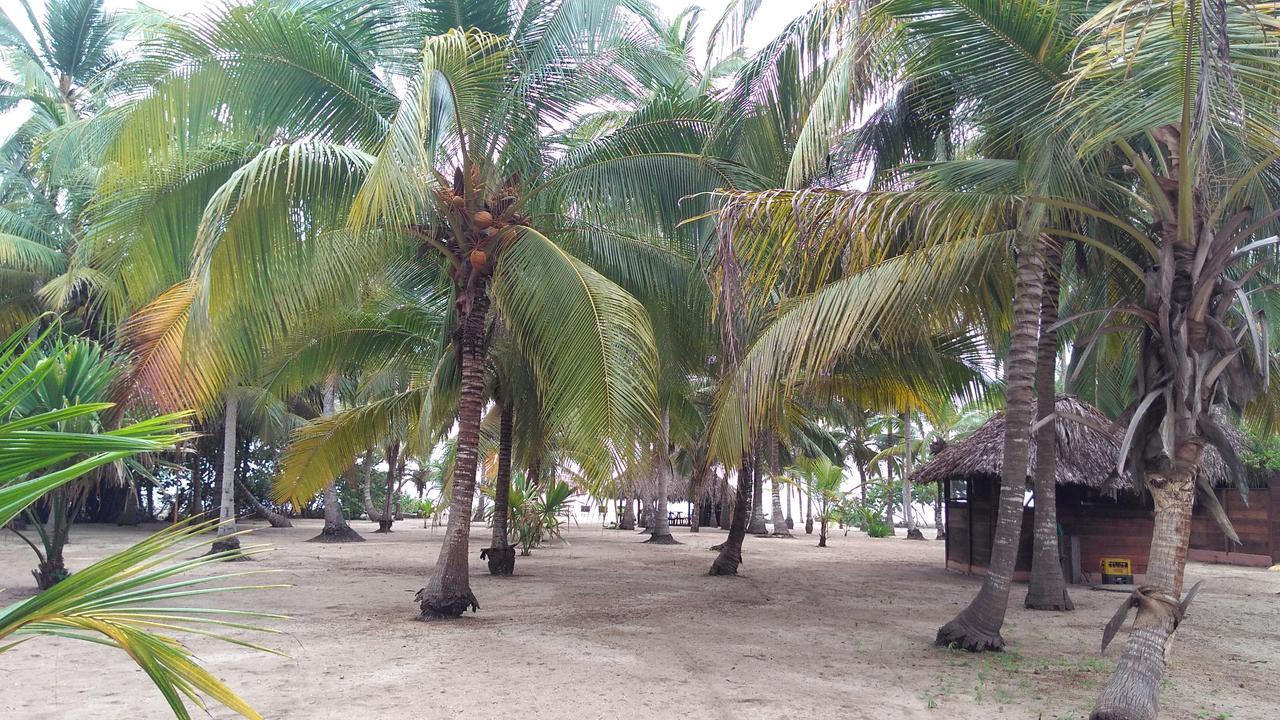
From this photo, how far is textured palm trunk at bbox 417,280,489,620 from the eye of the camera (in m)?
8.94

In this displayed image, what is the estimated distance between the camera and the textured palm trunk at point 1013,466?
7.57 m

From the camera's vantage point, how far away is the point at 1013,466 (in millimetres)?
7672

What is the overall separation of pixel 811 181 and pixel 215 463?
22080 mm

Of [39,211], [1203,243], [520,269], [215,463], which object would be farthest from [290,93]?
[215,463]

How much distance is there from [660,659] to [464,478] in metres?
3.28

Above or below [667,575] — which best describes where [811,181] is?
above

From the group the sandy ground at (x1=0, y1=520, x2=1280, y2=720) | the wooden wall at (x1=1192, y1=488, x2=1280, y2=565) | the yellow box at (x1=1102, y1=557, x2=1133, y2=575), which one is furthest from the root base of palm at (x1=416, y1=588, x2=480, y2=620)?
the wooden wall at (x1=1192, y1=488, x2=1280, y2=565)

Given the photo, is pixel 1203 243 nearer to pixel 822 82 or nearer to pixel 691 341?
pixel 822 82

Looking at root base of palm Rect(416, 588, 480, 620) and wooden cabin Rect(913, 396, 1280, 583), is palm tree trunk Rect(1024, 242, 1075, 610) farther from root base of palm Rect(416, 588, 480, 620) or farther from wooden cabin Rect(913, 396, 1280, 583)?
root base of palm Rect(416, 588, 480, 620)

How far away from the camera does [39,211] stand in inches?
765

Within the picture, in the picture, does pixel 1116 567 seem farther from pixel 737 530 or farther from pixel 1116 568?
pixel 737 530

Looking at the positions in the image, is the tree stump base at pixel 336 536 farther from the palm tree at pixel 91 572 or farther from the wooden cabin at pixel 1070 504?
the palm tree at pixel 91 572

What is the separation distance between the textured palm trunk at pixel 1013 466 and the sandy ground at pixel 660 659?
25 cm

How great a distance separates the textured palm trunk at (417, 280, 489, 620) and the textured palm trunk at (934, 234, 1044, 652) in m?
4.92
